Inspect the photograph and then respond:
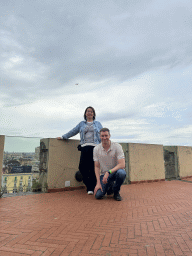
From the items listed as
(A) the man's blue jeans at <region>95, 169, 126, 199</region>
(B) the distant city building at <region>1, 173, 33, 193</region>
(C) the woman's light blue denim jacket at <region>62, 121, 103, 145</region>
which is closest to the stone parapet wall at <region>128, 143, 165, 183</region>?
(C) the woman's light blue denim jacket at <region>62, 121, 103, 145</region>

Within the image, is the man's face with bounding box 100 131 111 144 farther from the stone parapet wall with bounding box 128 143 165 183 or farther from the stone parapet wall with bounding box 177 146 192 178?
the stone parapet wall with bounding box 177 146 192 178

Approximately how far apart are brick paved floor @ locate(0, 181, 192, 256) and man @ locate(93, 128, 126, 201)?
0.38 meters

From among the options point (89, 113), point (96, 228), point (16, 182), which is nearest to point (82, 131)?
point (89, 113)

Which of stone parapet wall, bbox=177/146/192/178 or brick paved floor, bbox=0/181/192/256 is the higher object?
stone parapet wall, bbox=177/146/192/178

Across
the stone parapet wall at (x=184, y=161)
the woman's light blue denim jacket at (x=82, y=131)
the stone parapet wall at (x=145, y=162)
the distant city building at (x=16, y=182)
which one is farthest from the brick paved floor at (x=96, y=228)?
the stone parapet wall at (x=184, y=161)

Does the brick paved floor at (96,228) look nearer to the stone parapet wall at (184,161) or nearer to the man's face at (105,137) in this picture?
the man's face at (105,137)

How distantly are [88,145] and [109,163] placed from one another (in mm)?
789

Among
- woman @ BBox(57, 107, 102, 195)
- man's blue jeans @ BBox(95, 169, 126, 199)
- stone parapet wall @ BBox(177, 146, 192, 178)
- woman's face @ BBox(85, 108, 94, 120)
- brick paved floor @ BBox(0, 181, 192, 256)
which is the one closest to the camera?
brick paved floor @ BBox(0, 181, 192, 256)

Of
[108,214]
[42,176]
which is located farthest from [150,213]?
[42,176]

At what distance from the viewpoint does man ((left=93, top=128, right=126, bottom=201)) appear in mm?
3889

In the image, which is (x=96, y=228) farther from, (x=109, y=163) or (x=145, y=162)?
(x=145, y=162)

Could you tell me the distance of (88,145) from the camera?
4594mm

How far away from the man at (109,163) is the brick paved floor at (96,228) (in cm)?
38

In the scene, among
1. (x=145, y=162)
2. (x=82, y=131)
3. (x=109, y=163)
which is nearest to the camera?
(x=109, y=163)
